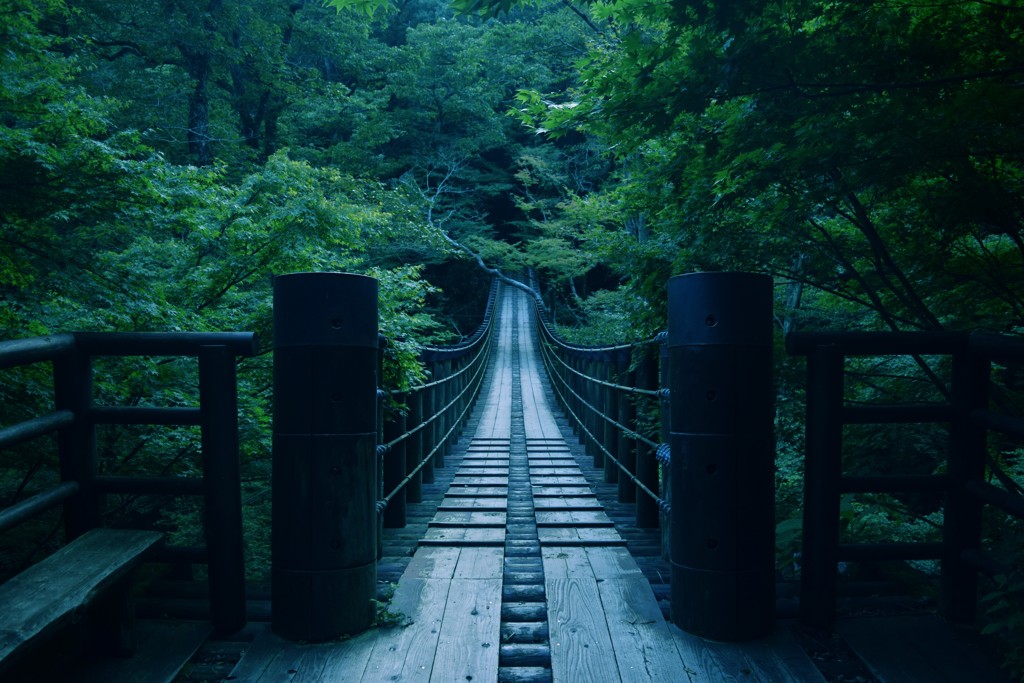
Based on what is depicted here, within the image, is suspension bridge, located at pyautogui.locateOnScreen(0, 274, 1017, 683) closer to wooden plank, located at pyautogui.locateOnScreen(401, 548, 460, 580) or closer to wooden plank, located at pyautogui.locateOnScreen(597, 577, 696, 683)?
wooden plank, located at pyautogui.locateOnScreen(597, 577, 696, 683)

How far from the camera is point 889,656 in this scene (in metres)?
1.94

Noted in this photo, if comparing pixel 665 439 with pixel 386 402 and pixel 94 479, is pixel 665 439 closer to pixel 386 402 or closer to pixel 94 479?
pixel 386 402

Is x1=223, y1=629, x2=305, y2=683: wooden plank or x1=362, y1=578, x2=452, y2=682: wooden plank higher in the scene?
x1=223, y1=629, x2=305, y2=683: wooden plank

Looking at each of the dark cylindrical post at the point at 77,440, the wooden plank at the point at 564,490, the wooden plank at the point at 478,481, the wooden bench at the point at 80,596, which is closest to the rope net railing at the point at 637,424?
the wooden plank at the point at 564,490

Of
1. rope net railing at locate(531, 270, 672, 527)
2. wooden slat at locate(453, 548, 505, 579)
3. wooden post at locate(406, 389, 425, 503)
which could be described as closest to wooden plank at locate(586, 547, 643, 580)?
rope net railing at locate(531, 270, 672, 527)

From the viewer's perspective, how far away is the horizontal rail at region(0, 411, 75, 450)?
1687 mm

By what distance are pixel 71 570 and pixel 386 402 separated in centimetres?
189

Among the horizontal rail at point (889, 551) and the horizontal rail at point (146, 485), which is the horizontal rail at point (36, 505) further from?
the horizontal rail at point (889, 551)

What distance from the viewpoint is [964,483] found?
211 cm

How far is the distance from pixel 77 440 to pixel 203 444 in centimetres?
36

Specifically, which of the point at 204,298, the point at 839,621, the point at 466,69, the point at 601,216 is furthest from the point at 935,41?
the point at 466,69

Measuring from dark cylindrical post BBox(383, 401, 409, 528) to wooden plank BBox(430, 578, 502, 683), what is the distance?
1196 mm

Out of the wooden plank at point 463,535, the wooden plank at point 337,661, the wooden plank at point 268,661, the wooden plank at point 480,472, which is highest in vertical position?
the wooden plank at point 268,661

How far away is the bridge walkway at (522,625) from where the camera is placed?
191 cm
